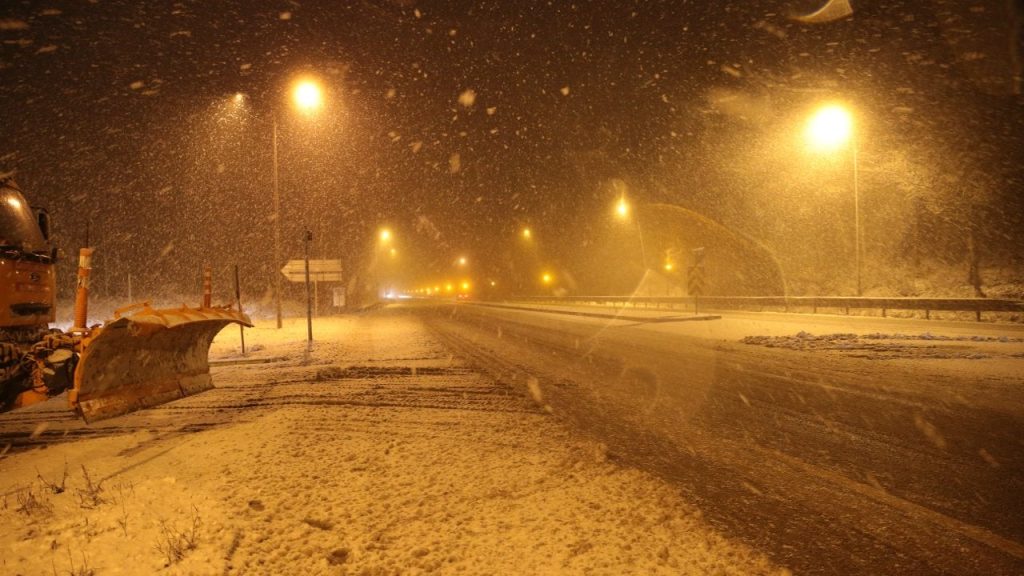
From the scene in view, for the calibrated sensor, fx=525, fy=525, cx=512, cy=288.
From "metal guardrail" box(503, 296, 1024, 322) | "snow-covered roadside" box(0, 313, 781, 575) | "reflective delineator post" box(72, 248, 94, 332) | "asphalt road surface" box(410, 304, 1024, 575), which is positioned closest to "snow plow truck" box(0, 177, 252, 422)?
"reflective delineator post" box(72, 248, 94, 332)

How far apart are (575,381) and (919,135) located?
29.7 meters

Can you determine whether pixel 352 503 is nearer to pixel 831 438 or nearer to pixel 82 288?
pixel 831 438

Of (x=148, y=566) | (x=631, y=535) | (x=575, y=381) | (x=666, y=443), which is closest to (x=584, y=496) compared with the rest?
(x=631, y=535)

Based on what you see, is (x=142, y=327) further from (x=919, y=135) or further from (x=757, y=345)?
(x=919, y=135)

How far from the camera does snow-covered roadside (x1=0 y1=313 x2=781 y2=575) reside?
3.03 meters

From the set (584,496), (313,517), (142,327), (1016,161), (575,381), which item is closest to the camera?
(313,517)

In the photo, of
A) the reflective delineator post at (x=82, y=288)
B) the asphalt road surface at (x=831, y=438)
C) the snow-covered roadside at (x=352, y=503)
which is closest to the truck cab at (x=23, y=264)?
the reflective delineator post at (x=82, y=288)

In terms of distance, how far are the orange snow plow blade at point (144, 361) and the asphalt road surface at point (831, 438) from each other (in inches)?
196

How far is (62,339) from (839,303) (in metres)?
26.5

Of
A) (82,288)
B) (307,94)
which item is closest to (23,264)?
(82,288)

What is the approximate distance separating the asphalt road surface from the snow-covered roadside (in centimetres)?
51

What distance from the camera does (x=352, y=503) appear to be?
386 cm

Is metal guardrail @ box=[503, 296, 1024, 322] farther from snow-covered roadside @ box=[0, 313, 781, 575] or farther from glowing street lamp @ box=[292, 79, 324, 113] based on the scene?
glowing street lamp @ box=[292, 79, 324, 113]

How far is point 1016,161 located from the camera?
2409 cm
